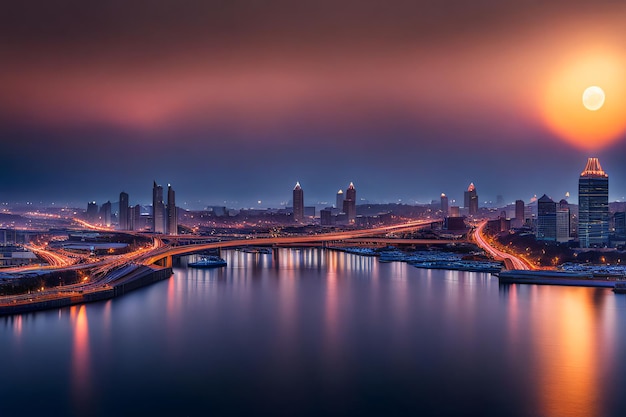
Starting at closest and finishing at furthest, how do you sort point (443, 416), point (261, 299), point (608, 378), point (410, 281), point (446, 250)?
point (443, 416) < point (608, 378) < point (261, 299) < point (410, 281) < point (446, 250)

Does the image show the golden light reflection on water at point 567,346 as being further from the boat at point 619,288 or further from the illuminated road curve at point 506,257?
the illuminated road curve at point 506,257

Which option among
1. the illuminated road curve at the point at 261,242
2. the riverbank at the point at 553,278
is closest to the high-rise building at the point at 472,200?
the illuminated road curve at the point at 261,242

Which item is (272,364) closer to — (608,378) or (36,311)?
(608,378)

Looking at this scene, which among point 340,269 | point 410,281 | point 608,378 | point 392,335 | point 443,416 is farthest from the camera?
point 340,269

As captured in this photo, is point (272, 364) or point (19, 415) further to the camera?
point (272, 364)

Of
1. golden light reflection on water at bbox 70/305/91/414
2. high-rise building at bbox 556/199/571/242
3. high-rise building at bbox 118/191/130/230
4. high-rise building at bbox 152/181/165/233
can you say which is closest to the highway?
golden light reflection on water at bbox 70/305/91/414

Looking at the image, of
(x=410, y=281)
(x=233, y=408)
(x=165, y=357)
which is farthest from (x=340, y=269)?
(x=233, y=408)
